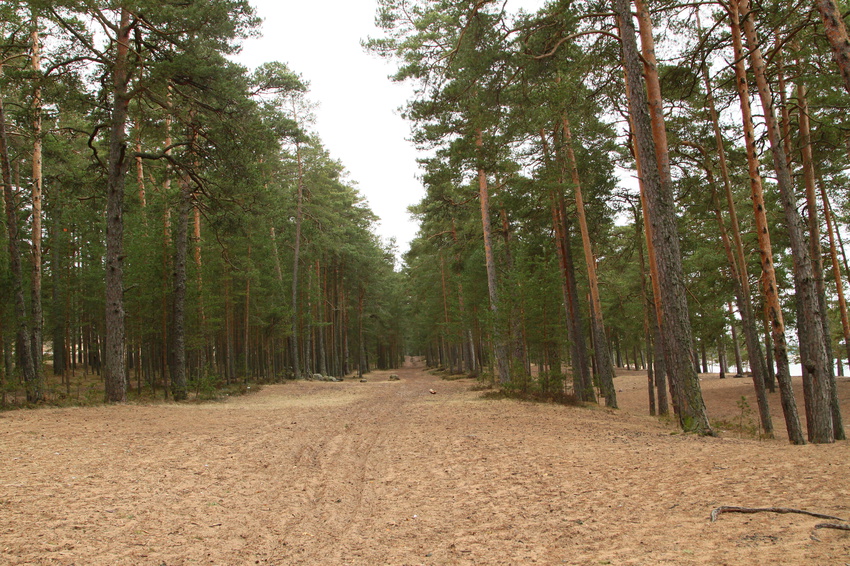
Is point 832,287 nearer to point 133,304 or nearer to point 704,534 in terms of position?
point 704,534

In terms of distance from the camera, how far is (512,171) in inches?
705

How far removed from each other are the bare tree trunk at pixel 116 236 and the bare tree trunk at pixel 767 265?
46.5 ft

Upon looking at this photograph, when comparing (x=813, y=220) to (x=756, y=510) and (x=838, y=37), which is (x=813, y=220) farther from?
(x=756, y=510)

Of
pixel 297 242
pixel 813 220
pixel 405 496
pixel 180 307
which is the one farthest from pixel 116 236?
pixel 813 220

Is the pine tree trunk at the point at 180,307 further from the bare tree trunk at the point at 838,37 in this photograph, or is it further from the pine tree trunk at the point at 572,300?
the bare tree trunk at the point at 838,37

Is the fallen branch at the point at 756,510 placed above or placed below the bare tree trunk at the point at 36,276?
below

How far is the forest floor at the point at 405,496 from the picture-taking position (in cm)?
371

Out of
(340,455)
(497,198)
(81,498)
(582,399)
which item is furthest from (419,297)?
(81,498)

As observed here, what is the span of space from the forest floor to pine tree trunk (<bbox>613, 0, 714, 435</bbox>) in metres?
0.89

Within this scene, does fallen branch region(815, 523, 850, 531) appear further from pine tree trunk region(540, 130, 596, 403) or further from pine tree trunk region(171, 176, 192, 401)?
pine tree trunk region(171, 176, 192, 401)

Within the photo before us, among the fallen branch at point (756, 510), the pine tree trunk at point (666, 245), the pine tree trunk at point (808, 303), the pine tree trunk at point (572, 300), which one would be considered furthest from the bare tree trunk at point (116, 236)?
the pine tree trunk at point (808, 303)

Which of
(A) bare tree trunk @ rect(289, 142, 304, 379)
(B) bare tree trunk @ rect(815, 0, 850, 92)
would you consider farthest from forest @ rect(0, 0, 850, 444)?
(A) bare tree trunk @ rect(289, 142, 304, 379)

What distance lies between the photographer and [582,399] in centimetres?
1600

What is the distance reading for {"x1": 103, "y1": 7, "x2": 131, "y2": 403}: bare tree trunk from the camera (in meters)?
12.4
